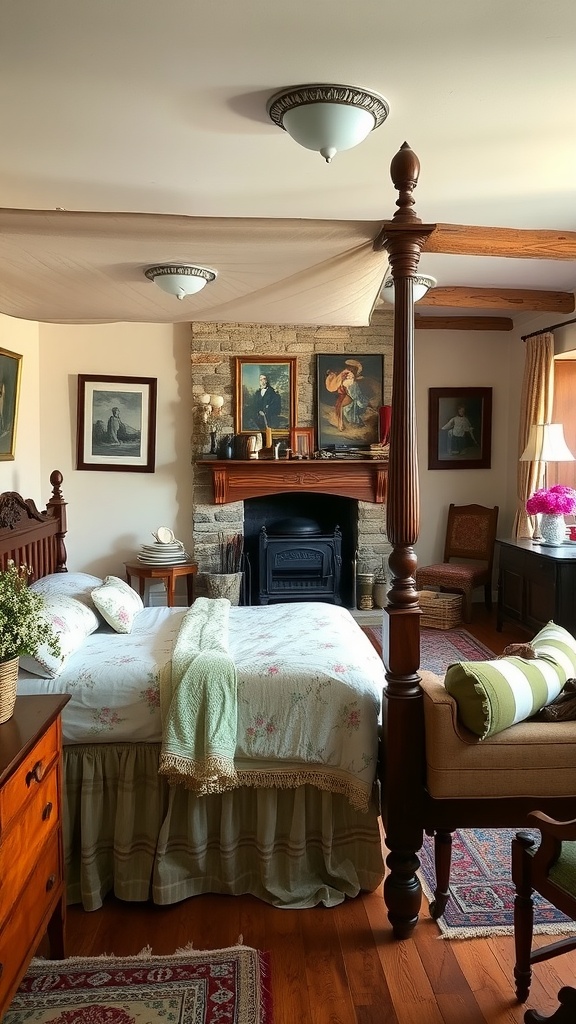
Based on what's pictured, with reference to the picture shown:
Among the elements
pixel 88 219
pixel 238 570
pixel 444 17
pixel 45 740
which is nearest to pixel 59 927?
pixel 45 740

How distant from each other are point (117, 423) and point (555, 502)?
3.52 metres

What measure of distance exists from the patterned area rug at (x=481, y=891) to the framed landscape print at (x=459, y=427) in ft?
14.4

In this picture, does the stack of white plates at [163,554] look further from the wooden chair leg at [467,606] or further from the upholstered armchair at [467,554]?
the wooden chair leg at [467,606]

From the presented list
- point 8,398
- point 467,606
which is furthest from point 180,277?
point 467,606

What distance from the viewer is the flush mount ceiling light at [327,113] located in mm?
2533

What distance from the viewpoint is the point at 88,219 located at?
2.15 metres

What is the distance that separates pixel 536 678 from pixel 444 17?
198 cm

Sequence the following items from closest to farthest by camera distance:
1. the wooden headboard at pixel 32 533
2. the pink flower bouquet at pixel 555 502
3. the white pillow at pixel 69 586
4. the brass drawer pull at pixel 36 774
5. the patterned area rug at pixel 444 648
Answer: the brass drawer pull at pixel 36 774 → the white pillow at pixel 69 586 → the wooden headboard at pixel 32 533 → the patterned area rug at pixel 444 648 → the pink flower bouquet at pixel 555 502

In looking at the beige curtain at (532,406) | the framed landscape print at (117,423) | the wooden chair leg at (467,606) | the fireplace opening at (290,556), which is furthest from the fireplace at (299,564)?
the beige curtain at (532,406)

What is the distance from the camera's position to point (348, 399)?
6.32 meters

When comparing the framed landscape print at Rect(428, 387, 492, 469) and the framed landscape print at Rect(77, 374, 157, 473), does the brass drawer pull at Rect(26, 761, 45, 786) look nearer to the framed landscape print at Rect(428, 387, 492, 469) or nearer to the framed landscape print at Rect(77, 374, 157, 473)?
the framed landscape print at Rect(77, 374, 157, 473)

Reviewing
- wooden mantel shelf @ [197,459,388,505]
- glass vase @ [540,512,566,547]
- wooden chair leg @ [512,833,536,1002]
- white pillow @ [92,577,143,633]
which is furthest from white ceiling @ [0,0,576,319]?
wooden mantel shelf @ [197,459,388,505]

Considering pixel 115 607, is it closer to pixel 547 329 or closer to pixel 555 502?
pixel 555 502

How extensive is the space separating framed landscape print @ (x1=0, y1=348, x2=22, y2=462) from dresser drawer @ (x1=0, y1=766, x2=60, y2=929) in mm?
3167
